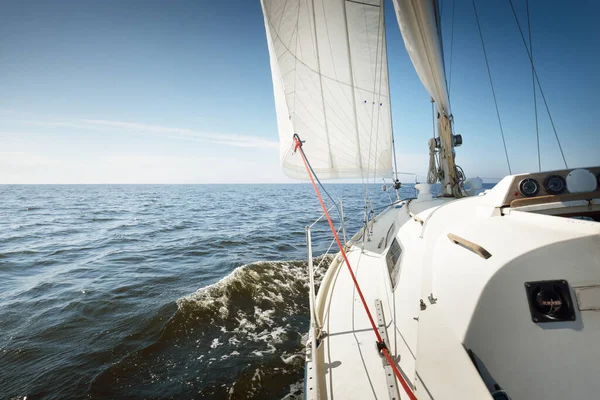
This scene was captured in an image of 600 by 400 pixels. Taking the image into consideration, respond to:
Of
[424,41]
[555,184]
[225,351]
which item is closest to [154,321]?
[225,351]

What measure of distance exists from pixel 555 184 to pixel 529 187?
0.16 m

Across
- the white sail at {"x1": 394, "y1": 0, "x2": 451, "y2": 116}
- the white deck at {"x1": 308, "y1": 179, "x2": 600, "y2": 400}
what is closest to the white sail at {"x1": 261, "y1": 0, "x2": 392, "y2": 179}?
the white sail at {"x1": 394, "y1": 0, "x2": 451, "y2": 116}

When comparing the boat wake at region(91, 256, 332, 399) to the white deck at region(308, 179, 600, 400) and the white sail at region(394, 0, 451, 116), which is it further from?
the white sail at region(394, 0, 451, 116)

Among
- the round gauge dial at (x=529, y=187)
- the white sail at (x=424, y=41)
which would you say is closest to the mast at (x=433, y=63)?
the white sail at (x=424, y=41)

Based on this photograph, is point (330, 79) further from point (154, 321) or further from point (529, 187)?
point (154, 321)

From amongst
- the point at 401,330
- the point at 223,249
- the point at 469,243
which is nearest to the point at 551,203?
the point at 469,243

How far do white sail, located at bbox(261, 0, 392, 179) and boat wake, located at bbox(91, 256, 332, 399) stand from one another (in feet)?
10.5

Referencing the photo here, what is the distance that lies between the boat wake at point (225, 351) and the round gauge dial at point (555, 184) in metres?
2.71

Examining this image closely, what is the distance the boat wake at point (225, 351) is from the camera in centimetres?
346

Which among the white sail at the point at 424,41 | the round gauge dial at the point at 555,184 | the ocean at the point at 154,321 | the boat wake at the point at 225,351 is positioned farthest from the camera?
the white sail at the point at 424,41

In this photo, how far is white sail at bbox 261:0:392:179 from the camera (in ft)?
17.8

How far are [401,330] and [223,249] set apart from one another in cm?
875

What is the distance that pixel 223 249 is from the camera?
10039mm

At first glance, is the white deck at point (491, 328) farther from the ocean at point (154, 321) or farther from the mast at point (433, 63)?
the mast at point (433, 63)
